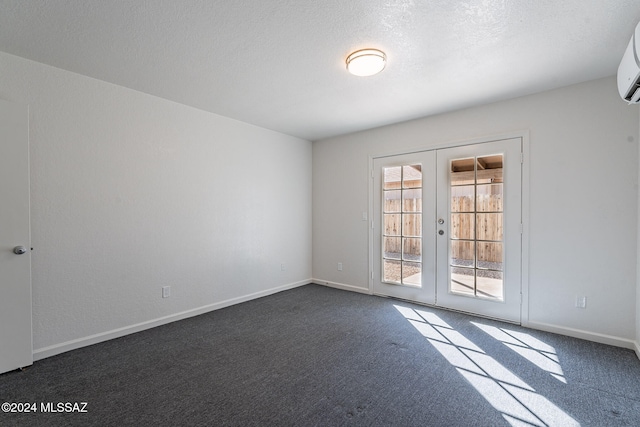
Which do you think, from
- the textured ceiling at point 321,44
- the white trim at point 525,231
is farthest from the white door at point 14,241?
the white trim at point 525,231

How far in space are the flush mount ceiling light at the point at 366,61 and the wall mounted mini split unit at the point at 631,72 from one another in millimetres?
1578

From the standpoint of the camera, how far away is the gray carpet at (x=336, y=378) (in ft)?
6.15

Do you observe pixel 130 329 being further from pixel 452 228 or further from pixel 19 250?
pixel 452 228

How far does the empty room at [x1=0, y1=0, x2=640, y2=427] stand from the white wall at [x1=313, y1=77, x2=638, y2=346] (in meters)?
0.02

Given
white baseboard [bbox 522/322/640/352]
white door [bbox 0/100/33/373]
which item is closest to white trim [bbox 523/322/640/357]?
white baseboard [bbox 522/322/640/352]

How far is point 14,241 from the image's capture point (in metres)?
2.42

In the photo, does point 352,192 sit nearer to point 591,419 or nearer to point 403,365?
point 403,365

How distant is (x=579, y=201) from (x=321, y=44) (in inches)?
115

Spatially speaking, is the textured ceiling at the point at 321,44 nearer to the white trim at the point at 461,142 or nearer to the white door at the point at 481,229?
the white trim at the point at 461,142

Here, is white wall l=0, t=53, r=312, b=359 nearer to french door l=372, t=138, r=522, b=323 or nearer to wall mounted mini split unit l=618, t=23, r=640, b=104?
french door l=372, t=138, r=522, b=323

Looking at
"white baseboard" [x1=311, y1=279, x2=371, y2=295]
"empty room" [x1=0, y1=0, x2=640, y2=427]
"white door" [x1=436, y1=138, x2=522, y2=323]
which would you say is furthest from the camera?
"white baseboard" [x1=311, y1=279, x2=371, y2=295]

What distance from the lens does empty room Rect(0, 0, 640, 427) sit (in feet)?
6.66

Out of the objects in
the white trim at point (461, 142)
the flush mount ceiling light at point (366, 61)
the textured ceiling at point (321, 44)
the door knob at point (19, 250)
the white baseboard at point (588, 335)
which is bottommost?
the white baseboard at point (588, 335)

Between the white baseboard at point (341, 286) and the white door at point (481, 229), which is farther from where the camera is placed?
the white baseboard at point (341, 286)
